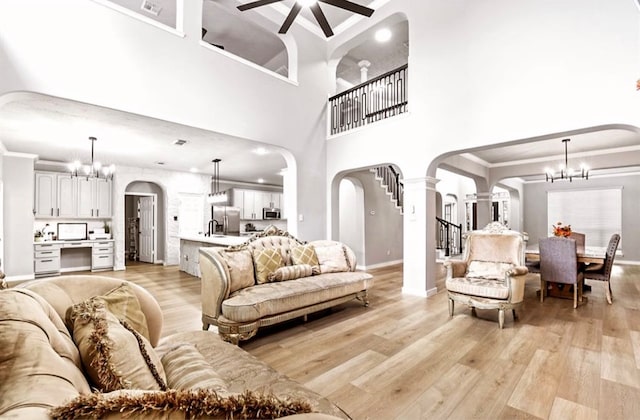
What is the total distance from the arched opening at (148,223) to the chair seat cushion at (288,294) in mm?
6155

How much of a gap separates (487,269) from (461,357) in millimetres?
1631

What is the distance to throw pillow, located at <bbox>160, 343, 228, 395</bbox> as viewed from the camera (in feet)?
3.98

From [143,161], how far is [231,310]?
19.0ft

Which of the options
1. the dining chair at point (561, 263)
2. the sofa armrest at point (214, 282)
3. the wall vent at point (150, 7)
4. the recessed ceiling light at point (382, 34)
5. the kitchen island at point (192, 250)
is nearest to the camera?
the sofa armrest at point (214, 282)

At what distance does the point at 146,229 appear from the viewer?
28.2ft

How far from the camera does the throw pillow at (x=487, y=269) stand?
3.71m

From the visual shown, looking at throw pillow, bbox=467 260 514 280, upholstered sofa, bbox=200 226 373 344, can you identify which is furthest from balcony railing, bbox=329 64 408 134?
throw pillow, bbox=467 260 514 280

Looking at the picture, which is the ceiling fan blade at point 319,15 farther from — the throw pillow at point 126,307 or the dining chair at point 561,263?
the dining chair at point 561,263

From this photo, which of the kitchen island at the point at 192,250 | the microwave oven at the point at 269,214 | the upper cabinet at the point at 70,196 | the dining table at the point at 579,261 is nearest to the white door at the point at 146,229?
the upper cabinet at the point at 70,196

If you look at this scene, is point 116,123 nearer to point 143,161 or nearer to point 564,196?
point 143,161

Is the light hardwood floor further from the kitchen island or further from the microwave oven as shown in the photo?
the microwave oven

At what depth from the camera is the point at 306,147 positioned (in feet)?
18.1

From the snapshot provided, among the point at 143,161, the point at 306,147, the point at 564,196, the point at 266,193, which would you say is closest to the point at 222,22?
the point at 306,147

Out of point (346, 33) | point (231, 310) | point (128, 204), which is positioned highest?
point (346, 33)
